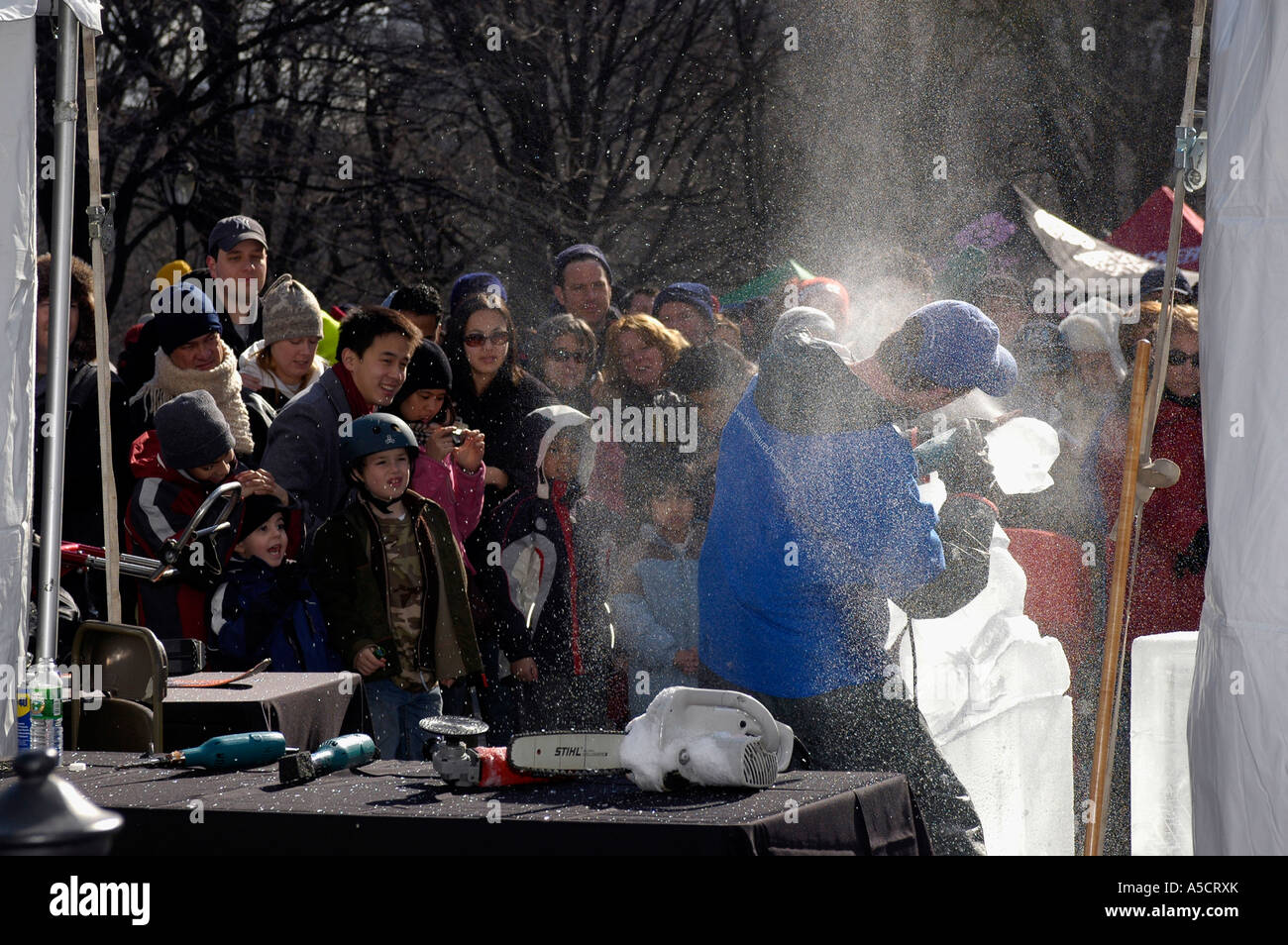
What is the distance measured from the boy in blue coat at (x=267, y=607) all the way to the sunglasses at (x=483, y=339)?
4.43 feet

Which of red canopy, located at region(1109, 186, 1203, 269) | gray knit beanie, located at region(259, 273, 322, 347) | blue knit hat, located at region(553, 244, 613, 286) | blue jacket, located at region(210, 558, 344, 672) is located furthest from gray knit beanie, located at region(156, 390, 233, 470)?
red canopy, located at region(1109, 186, 1203, 269)

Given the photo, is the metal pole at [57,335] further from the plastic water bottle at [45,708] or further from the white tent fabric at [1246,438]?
the white tent fabric at [1246,438]

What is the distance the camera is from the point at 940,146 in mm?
11047

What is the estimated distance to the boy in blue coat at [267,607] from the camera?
454cm

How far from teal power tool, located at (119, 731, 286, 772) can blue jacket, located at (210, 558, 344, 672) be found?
1.55m

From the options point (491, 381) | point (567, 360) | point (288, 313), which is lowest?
point (491, 381)

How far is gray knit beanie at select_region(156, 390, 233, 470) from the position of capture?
4.57 m

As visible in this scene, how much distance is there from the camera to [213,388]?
200 inches

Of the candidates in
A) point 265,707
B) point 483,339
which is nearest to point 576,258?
point 483,339

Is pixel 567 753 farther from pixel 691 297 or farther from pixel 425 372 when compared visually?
pixel 691 297

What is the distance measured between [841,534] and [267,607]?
72.8 inches
